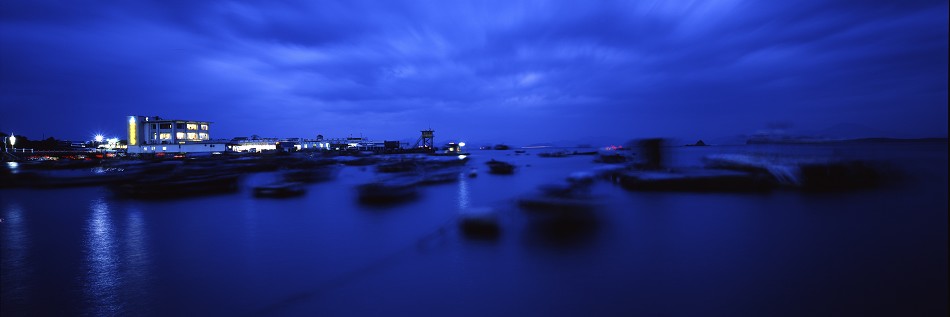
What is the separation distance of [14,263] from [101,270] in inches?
126

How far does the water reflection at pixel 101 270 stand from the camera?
27.7 ft

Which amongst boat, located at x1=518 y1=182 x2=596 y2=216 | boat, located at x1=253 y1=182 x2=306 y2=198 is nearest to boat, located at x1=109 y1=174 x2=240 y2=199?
boat, located at x1=253 y1=182 x2=306 y2=198

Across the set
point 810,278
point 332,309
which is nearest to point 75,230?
point 332,309

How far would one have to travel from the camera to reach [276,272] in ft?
36.1

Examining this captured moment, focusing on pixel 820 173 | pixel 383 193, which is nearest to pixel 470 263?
pixel 383 193

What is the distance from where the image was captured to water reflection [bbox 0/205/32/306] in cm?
903

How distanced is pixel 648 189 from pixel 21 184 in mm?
52891

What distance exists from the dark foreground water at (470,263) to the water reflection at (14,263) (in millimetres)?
71

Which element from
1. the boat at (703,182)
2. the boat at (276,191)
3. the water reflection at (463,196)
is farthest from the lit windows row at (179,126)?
the boat at (703,182)

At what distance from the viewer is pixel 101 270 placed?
1084 cm

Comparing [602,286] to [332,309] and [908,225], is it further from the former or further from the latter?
[908,225]

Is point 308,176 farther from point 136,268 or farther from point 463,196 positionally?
point 136,268

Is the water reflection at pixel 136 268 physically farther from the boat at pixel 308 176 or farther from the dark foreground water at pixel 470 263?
the boat at pixel 308 176

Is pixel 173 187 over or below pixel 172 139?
below
